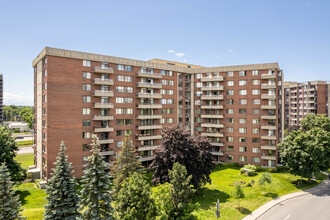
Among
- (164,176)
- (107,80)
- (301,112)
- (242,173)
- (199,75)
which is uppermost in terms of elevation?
(199,75)

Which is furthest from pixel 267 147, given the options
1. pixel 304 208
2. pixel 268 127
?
pixel 304 208

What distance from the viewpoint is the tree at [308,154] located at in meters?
39.2

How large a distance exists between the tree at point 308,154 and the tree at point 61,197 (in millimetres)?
39603

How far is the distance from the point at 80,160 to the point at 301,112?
99903mm

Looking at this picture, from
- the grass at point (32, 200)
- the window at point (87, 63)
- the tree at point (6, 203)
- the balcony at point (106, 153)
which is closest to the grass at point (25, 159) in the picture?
the grass at point (32, 200)

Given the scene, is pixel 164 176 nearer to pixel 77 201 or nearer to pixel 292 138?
pixel 77 201

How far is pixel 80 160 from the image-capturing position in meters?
44.6

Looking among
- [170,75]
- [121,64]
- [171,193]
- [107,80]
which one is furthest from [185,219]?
[170,75]

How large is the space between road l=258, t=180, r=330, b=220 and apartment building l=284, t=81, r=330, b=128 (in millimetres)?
66766

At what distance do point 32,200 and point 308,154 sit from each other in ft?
168

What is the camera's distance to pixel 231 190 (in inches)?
1519

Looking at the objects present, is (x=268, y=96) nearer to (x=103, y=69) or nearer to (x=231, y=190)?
(x=231, y=190)

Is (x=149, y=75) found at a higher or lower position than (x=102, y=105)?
higher

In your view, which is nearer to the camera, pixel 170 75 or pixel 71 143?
pixel 71 143
